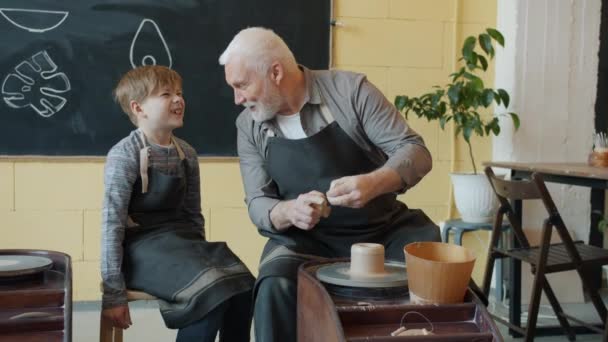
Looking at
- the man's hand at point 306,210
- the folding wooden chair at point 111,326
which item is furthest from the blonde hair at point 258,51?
the folding wooden chair at point 111,326

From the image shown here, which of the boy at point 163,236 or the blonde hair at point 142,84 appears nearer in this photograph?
the boy at point 163,236

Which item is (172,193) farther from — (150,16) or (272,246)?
(150,16)

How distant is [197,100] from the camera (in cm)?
322

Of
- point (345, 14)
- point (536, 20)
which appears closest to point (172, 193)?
point (345, 14)

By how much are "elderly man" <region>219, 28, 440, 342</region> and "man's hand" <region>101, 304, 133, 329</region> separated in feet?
1.36

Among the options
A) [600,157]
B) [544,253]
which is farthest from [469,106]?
[544,253]

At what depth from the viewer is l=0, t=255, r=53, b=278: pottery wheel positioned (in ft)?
4.67

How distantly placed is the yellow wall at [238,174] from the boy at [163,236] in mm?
1246

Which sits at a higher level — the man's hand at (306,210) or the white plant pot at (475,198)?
the man's hand at (306,210)

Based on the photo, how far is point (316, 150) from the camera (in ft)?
6.30

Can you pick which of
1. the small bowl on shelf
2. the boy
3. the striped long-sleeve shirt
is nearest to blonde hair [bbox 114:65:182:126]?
the boy

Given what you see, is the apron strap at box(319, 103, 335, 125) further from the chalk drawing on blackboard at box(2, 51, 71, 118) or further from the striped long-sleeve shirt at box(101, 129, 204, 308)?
the chalk drawing on blackboard at box(2, 51, 71, 118)

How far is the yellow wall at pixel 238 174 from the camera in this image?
309cm

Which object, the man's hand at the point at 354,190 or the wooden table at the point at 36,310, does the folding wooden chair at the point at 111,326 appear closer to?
the wooden table at the point at 36,310
